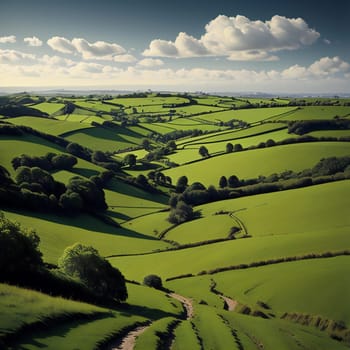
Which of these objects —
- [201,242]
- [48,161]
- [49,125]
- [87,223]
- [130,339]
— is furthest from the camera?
[49,125]

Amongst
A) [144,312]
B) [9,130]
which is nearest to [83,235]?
[144,312]

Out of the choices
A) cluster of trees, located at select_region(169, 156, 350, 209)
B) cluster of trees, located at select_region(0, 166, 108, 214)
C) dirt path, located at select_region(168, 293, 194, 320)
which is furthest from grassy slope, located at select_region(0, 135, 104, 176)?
dirt path, located at select_region(168, 293, 194, 320)

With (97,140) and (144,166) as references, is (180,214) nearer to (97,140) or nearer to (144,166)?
(144,166)

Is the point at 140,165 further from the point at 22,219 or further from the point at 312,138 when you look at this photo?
the point at 22,219

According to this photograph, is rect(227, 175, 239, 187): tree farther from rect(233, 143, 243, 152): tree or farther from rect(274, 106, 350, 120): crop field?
Answer: rect(274, 106, 350, 120): crop field

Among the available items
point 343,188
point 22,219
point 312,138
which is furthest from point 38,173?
point 312,138

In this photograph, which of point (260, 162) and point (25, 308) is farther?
point (260, 162)
